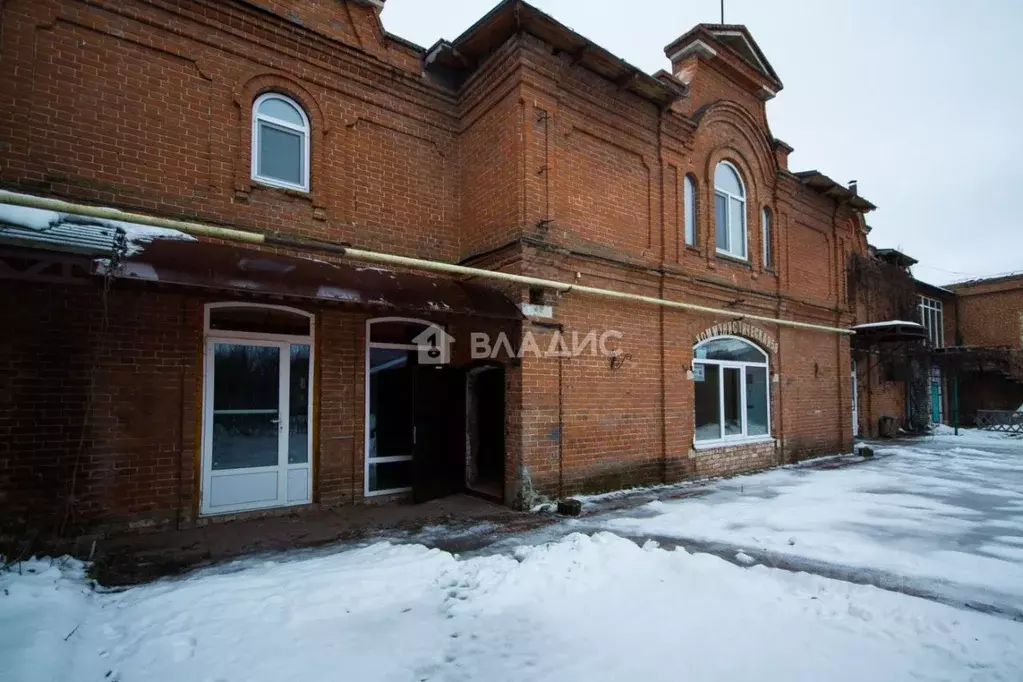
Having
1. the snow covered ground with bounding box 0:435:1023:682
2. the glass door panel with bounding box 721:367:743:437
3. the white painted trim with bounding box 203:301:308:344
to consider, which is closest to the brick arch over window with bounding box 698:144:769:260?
the glass door panel with bounding box 721:367:743:437

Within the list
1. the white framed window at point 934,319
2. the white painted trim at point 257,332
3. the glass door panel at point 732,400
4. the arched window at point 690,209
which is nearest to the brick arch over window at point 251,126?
the white painted trim at point 257,332

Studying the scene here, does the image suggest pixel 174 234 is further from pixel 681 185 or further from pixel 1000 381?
pixel 1000 381

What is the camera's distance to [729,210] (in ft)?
35.0

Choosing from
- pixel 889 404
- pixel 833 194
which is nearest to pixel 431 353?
pixel 833 194

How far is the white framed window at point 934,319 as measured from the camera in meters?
21.2

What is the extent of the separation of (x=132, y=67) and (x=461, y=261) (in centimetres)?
460

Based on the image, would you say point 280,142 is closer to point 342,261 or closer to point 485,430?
point 342,261

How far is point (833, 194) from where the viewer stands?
13.0 meters

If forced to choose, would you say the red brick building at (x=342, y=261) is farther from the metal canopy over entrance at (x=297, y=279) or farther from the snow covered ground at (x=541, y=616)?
the snow covered ground at (x=541, y=616)

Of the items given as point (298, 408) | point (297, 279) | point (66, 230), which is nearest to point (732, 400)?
point (298, 408)

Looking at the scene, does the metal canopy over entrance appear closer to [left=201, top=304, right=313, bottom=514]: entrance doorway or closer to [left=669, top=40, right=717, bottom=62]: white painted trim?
[left=201, top=304, right=313, bottom=514]: entrance doorway

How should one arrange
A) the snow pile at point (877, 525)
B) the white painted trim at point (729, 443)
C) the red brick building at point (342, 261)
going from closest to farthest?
1. the snow pile at point (877, 525)
2. the red brick building at point (342, 261)
3. the white painted trim at point (729, 443)

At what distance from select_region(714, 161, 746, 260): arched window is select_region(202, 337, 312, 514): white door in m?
7.98

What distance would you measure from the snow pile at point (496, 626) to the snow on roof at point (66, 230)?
8.95ft
